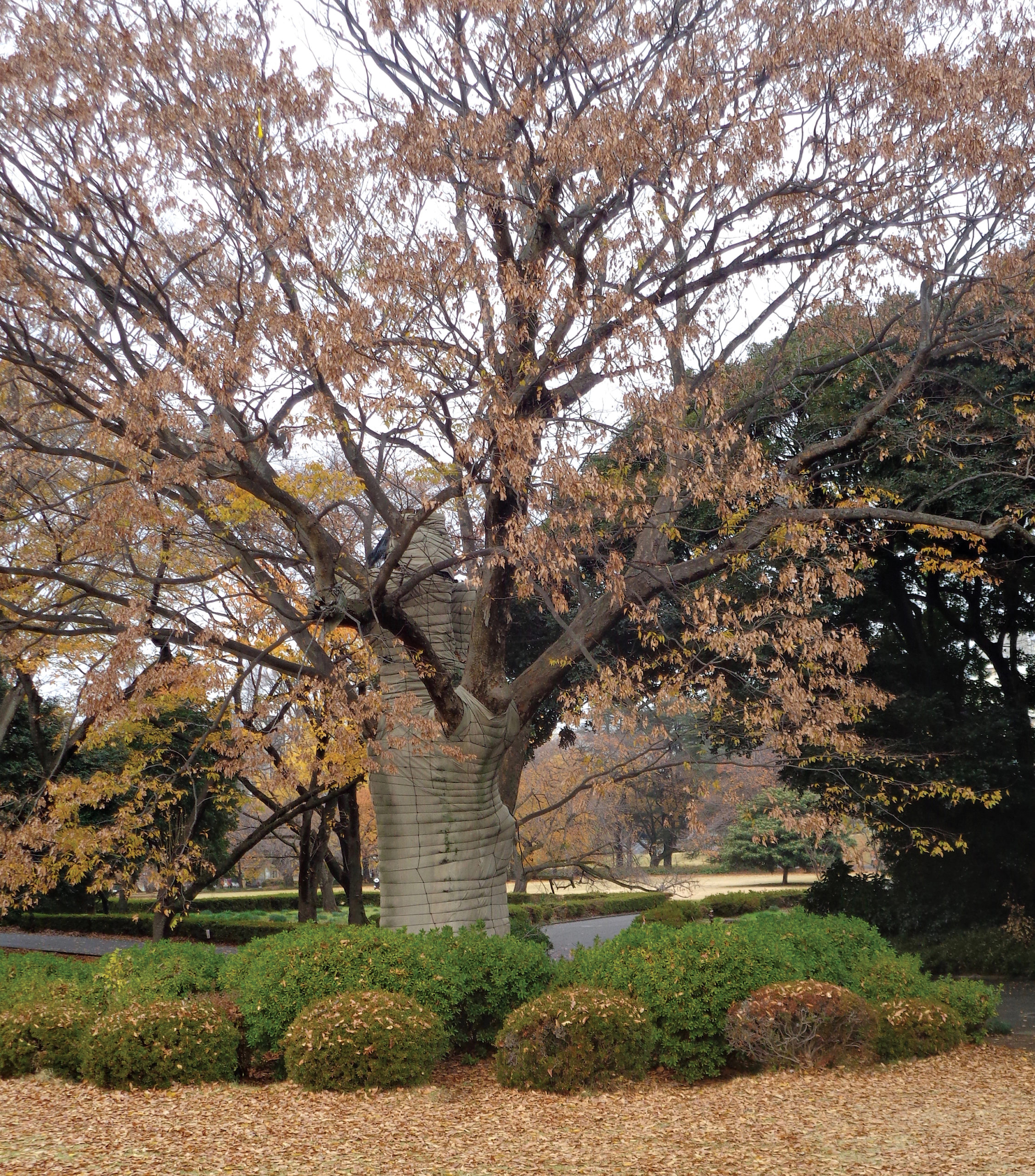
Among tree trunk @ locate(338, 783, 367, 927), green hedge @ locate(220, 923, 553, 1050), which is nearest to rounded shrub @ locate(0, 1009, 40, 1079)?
green hedge @ locate(220, 923, 553, 1050)

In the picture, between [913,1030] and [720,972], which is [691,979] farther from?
[913,1030]

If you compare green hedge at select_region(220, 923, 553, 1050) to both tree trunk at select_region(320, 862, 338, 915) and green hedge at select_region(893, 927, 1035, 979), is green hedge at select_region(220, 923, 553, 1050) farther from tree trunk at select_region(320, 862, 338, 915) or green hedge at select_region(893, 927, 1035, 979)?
tree trunk at select_region(320, 862, 338, 915)

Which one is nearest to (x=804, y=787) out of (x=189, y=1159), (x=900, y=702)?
(x=900, y=702)

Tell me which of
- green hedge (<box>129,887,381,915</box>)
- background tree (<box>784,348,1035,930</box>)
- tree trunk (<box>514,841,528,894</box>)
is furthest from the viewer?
green hedge (<box>129,887,381,915</box>)

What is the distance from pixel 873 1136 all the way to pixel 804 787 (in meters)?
11.6

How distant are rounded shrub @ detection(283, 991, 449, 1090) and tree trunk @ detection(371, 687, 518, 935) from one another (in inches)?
116

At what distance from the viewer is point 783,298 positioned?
34.3 ft

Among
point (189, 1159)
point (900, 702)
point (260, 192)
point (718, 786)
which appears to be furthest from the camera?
point (900, 702)

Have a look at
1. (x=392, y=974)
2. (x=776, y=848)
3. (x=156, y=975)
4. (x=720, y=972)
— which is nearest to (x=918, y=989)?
(x=720, y=972)

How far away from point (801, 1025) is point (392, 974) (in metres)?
3.00

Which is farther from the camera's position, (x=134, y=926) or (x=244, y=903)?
(x=244, y=903)

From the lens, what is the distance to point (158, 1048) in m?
7.04

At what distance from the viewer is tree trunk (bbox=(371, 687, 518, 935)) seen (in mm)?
10133

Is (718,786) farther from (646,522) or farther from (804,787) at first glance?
(646,522)
